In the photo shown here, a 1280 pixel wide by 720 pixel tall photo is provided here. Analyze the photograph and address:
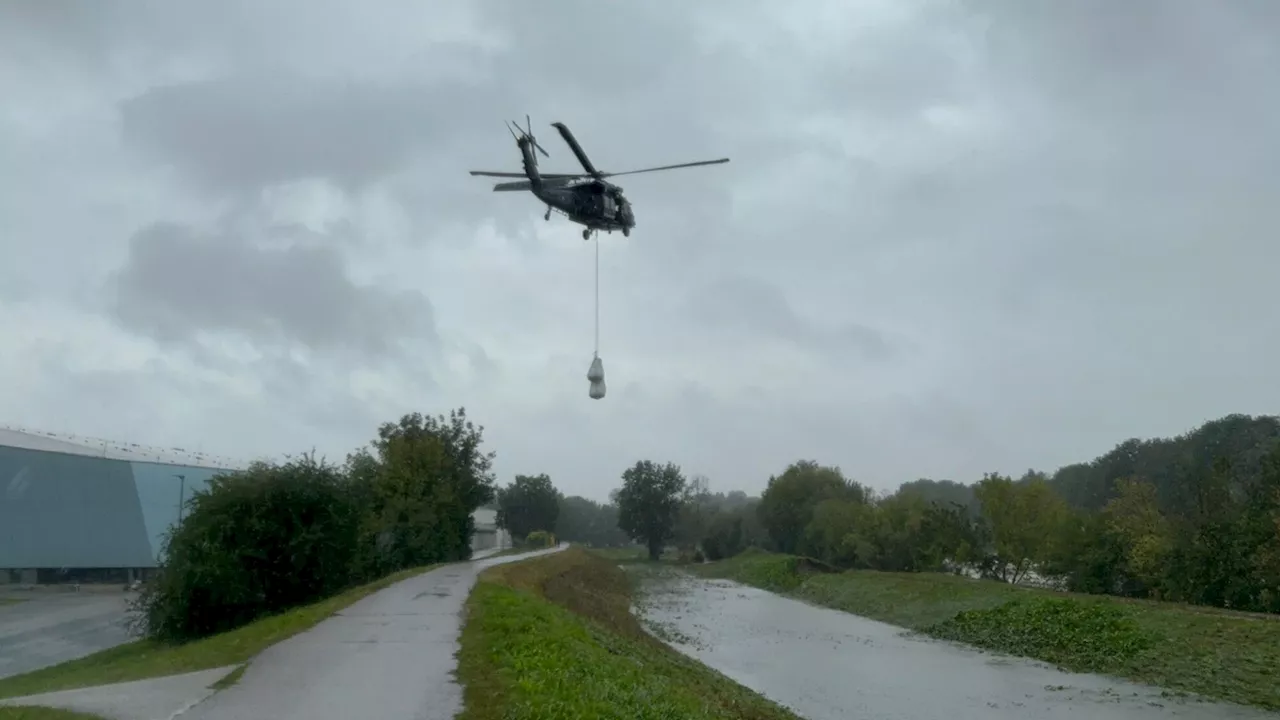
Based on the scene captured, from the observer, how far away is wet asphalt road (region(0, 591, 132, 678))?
93.7 feet

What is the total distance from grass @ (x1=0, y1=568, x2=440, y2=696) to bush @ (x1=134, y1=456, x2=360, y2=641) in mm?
1422

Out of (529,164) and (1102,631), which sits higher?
(529,164)

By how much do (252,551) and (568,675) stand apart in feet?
63.5

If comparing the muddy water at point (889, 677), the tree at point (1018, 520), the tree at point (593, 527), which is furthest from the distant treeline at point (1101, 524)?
the tree at point (593, 527)

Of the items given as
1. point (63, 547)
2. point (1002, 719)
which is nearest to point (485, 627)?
point (1002, 719)

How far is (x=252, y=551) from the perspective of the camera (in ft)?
101

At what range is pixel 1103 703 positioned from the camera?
21719 millimetres

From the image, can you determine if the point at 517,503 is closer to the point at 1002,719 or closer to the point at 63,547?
the point at 63,547

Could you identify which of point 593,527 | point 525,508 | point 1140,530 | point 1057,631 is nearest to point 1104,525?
point 1140,530

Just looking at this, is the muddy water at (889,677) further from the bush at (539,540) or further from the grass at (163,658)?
the bush at (539,540)

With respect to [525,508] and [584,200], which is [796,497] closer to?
[525,508]

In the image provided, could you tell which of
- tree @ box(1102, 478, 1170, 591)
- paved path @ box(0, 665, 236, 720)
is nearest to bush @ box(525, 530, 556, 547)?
tree @ box(1102, 478, 1170, 591)

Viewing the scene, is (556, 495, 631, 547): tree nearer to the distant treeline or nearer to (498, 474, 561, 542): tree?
(498, 474, 561, 542): tree

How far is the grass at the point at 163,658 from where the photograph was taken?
1689cm
